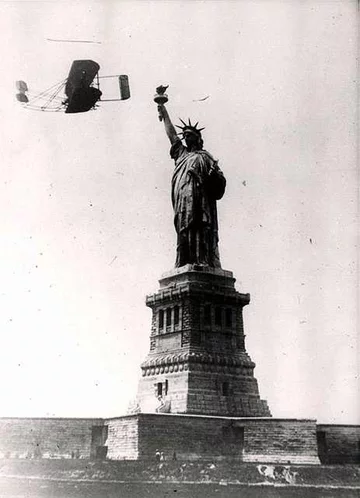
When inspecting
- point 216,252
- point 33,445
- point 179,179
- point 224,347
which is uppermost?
point 179,179

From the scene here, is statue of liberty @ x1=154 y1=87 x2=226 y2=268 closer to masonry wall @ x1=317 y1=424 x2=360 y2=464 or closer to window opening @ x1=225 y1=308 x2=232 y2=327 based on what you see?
window opening @ x1=225 y1=308 x2=232 y2=327

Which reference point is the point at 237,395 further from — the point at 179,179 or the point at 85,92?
the point at 85,92

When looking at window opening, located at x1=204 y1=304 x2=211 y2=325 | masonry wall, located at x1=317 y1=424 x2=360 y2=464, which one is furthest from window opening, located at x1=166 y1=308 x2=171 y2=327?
masonry wall, located at x1=317 y1=424 x2=360 y2=464

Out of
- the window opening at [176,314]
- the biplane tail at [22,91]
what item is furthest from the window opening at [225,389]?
the biplane tail at [22,91]

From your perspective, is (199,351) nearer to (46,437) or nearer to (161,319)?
(161,319)

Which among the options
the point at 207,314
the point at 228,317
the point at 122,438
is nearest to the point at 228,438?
the point at 122,438

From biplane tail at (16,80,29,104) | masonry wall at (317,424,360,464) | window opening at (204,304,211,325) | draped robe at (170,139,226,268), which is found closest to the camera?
biplane tail at (16,80,29,104)

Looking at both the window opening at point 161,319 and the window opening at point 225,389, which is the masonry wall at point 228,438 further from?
the window opening at point 161,319

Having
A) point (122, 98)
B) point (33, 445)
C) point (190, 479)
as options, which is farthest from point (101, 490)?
point (122, 98)
